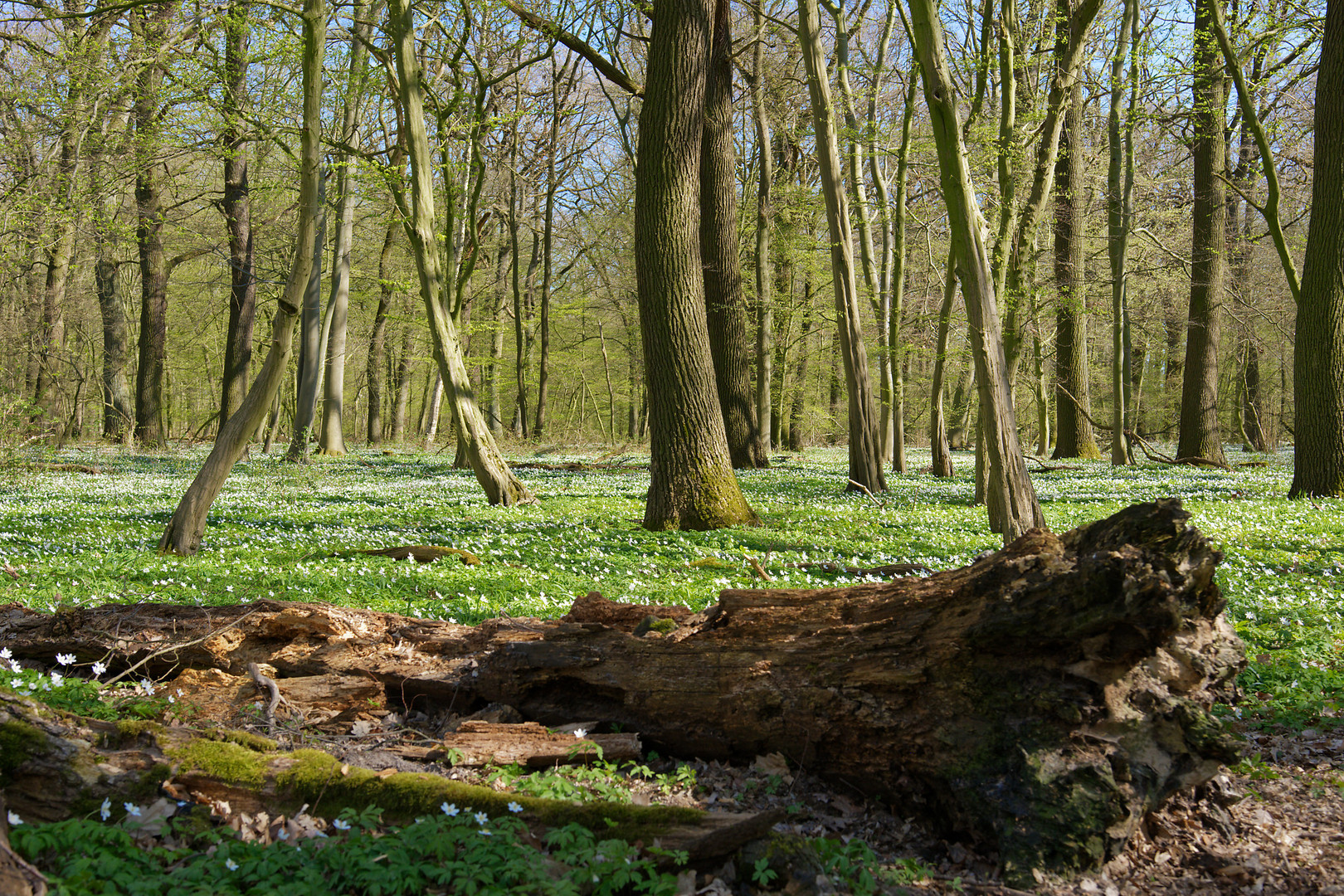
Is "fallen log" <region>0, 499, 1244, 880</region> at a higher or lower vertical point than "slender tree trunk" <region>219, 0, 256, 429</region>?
lower

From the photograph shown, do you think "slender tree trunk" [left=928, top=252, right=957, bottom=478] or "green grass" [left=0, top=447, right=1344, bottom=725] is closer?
"green grass" [left=0, top=447, right=1344, bottom=725]

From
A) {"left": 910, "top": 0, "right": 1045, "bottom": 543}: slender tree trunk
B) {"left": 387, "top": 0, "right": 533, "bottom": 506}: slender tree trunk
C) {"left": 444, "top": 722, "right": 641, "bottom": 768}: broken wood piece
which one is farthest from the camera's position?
{"left": 387, "top": 0, "right": 533, "bottom": 506}: slender tree trunk

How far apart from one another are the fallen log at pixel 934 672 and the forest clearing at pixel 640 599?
0.11 meters

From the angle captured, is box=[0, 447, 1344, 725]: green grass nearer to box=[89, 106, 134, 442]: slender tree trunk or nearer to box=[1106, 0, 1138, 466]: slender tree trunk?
box=[1106, 0, 1138, 466]: slender tree trunk

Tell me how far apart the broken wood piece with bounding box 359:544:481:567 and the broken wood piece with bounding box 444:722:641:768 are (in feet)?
14.0

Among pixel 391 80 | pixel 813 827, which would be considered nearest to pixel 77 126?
pixel 391 80

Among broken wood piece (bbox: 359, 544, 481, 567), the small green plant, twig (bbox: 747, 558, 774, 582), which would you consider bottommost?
the small green plant

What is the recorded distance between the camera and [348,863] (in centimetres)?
258

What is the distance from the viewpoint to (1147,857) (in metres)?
3.13

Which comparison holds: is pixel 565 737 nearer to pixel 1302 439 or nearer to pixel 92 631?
pixel 92 631

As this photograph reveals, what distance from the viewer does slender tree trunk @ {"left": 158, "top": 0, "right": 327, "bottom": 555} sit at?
26.5ft

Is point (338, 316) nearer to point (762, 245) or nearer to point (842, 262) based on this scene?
point (762, 245)

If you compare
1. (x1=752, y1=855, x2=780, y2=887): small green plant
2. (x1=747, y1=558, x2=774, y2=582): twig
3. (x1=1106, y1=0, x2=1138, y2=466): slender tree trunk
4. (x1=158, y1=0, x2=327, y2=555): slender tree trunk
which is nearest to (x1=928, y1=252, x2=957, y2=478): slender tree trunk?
(x1=1106, y1=0, x2=1138, y2=466): slender tree trunk

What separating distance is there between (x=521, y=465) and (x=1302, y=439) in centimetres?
1678
